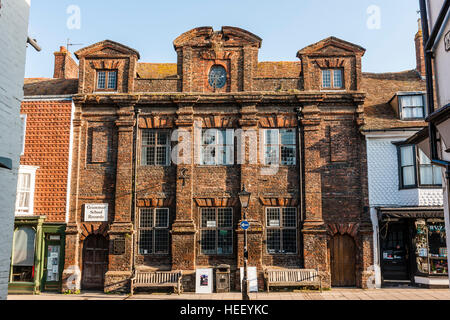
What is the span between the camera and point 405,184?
16859 millimetres

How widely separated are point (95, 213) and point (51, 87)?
6.91 m

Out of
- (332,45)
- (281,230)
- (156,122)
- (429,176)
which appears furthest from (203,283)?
(332,45)

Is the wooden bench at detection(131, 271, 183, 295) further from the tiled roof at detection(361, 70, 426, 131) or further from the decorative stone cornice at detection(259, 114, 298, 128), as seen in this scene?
the tiled roof at detection(361, 70, 426, 131)

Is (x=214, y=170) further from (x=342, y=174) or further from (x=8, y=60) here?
(x=8, y=60)

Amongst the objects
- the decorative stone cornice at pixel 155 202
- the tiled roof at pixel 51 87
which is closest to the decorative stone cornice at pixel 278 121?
the decorative stone cornice at pixel 155 202

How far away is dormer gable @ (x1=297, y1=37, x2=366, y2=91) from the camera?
17.8 metres

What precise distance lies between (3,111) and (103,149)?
9.44m

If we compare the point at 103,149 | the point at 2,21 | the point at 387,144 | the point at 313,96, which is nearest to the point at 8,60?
the point at 2,21

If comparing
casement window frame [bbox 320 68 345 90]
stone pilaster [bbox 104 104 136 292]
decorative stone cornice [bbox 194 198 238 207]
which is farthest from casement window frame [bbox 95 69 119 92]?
casement window frame [bbox 320 68 345 90]

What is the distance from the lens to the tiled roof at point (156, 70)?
797 inches

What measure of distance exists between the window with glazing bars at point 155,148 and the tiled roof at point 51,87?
178 inches

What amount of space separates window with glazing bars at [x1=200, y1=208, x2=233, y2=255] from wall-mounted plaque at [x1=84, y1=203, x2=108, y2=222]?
4314mm
